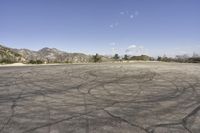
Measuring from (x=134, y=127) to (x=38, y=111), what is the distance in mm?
2755

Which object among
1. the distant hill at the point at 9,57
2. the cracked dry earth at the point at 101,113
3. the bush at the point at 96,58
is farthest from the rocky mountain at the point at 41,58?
the cracked dry earth at the point at 101,113

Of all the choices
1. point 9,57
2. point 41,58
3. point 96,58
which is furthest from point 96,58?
point 9,57

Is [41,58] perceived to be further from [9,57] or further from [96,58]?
[96,58]

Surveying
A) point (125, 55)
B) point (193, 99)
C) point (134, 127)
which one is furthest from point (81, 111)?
point (125, 55)

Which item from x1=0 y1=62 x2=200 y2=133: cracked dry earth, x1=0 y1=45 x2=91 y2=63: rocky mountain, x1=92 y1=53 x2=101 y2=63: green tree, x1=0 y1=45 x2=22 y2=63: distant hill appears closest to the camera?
x1=0 y1=62 x2=200 y2=133: cracked dry earth

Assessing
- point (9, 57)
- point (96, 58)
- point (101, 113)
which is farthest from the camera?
point (96, 58)

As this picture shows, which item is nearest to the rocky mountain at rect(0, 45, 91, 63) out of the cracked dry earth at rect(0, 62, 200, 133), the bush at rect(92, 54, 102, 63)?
the bush at rect(92, 54, 102, 63)

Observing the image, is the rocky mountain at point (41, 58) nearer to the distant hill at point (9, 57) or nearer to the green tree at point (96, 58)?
the distant hill at point (9, 57)

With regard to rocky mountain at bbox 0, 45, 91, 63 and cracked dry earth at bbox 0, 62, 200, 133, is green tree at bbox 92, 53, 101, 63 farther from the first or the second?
cracked dry earth at bbox 0, 62, 200, 133

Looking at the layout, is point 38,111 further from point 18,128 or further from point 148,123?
point 148,123

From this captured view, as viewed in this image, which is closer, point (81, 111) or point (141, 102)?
point (81, 111)

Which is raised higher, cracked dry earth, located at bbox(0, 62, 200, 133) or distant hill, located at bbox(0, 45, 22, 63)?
distant hill, located at bbox(0, 45, 22, 63)

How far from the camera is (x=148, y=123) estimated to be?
473 cm

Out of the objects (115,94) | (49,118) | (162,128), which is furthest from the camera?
(115,94)
